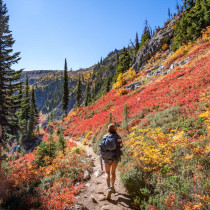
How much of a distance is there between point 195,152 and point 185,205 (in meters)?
2.21

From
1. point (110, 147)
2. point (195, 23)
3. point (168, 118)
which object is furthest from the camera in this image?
point (195, 23)

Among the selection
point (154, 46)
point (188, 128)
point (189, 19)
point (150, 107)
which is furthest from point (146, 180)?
point (154, 46)

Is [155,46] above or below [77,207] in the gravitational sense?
above

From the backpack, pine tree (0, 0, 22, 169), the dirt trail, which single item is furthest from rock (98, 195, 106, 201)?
pine tree (0, 0, 22, 169)

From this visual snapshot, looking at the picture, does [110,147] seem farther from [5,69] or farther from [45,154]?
[5,69]

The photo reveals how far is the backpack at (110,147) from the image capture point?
4516mm

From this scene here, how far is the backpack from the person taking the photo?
452cm

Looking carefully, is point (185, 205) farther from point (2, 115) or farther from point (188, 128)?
point (2, 115)

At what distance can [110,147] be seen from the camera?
4.51 meters

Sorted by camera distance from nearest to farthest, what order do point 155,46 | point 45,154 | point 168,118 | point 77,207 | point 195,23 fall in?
point 77,207, point 168,118, point 45,154, point 195,23, point 155,46

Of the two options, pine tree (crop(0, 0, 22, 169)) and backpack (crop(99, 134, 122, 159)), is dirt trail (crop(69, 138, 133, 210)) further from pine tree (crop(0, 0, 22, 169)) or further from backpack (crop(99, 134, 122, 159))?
pine tree (crop(0, 0, 22, 169))

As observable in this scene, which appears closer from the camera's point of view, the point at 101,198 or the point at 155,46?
the point at 101,198

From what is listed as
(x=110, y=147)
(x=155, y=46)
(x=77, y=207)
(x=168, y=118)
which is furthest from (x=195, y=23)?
(x=77, y=207)

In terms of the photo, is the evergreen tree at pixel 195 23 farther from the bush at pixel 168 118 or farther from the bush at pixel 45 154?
the bush at pixel 45 154
